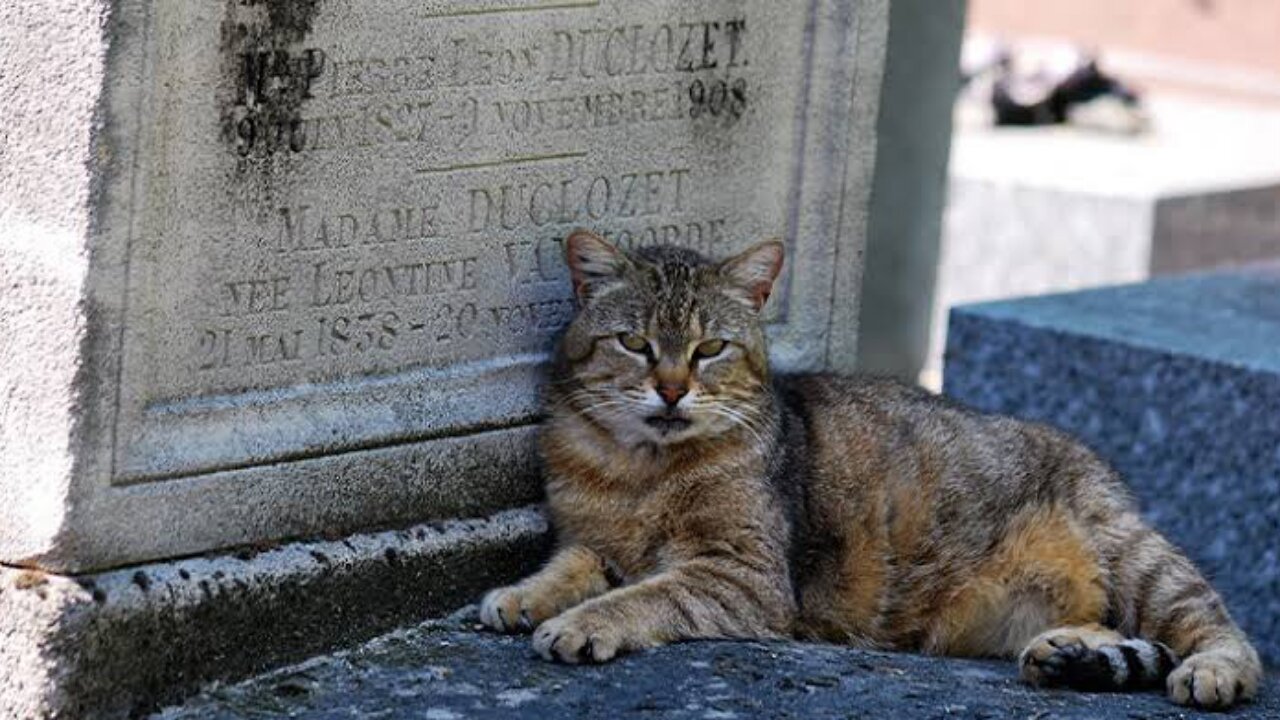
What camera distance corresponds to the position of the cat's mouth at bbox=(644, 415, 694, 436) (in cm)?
515

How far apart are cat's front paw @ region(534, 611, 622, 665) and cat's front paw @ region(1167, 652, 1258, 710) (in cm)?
116

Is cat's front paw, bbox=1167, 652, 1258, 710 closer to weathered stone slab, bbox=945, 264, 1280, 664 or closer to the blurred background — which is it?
weathered stone slab, bbox=945, 264, 1280, 664

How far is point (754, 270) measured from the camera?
5.38m

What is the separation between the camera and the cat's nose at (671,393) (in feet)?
16.8

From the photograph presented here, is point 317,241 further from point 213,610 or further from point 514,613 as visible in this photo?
point 514,613

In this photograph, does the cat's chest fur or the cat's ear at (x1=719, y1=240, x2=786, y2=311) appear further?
the cat's ear at (x1=719, y1=240, x2=786, y2=311)

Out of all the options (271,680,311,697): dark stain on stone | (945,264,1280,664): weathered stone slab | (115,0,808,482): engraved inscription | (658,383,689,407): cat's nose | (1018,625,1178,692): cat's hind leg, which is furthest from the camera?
(945,264,1280,664): weathered stone slab

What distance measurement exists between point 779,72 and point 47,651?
2.28 metres

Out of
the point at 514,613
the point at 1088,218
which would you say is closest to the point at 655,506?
the point at 514,613

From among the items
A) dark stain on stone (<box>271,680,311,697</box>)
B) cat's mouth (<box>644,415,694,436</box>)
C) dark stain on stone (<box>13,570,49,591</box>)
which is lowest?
dark stain on stone (<box>271,680,311,697</box>)

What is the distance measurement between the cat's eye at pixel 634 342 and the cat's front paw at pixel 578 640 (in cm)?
65

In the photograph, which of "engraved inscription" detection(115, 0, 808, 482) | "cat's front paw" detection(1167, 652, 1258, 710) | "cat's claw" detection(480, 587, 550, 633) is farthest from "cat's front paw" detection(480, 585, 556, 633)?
"cat's front paw" detection(1167, 652, 1258, 710)

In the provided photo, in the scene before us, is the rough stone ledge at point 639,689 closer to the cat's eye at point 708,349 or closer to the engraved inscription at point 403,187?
the engraved inscription at point 403,187

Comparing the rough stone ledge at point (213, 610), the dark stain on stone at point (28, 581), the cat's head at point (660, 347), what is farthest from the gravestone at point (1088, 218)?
the dark stain on stone at point (28, 581)
